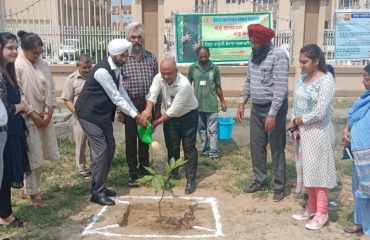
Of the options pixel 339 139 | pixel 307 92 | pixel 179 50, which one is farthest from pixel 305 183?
pixel 179 50

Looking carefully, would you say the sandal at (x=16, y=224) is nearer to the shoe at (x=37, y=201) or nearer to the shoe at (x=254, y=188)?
the shoe at (x=37, y=201)

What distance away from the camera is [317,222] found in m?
4.16

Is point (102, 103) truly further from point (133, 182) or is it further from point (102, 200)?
point (133, 182)

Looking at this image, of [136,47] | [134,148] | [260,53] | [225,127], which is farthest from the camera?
[225,127]

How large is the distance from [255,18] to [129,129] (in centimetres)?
484

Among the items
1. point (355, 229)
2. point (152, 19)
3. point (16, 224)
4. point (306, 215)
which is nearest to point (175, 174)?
point (306, 215)

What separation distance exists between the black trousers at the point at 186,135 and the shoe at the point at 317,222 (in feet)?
5.10

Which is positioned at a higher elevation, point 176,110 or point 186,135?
point 176,110

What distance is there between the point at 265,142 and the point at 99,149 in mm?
1877

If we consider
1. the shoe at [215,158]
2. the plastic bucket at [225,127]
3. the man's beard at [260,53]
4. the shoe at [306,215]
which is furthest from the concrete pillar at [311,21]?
the shoe at [306,215]

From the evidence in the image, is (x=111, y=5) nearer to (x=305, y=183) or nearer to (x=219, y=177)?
(x=219, y=177)

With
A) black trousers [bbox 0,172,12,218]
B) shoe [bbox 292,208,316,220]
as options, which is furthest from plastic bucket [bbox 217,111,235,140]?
black trousers [bbox 0,172,12,218]

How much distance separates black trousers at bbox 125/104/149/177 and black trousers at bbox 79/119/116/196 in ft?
1.61

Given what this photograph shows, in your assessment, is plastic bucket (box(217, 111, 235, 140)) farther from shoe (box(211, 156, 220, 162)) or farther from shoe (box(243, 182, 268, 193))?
shoe (box(243, 182, 268, 193))
